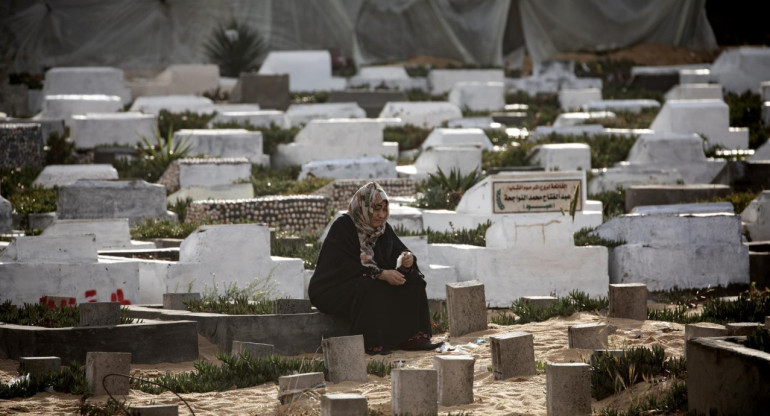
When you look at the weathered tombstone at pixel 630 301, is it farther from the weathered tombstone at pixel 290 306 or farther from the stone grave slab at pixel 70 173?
the stone grave slab at pixel 70 173

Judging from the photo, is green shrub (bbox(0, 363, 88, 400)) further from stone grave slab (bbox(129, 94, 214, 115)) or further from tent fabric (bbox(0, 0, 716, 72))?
tent fabric (bbox(0, 0, 716, 72))

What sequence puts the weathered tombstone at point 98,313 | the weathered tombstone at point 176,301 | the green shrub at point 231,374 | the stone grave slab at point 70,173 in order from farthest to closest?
the stone grave slab at point 70,173 → the weathered tombstone at point 176,301 → the weathered tombstone at point 98,313 → the green shrub at point 231,374

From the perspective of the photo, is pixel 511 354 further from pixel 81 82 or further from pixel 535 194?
pixel 81 82

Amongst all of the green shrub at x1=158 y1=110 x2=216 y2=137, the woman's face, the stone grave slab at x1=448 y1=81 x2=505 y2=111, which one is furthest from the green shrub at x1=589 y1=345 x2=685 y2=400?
the stone grave slab at x1=448 y1=81 x2=505 y2=111

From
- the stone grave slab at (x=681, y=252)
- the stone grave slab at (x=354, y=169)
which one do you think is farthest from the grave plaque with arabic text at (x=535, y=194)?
the stone grave slab at (x=354, y=169)

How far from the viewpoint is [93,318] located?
24.8 ft

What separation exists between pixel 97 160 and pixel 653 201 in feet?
28.4

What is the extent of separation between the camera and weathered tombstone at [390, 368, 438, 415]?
235 inches

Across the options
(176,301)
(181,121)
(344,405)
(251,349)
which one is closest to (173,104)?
(181,121)

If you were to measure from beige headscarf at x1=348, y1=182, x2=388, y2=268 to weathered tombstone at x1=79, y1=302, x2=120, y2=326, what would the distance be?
1902 mm

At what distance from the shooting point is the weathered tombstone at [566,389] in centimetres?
591

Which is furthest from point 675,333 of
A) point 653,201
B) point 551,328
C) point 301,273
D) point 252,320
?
point 653,201

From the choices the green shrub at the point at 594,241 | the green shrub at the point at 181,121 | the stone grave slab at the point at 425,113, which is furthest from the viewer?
the stone grave slab at the point at 425,113

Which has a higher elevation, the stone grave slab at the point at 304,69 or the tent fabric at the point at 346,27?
the tent fabric at the point at 346,27
